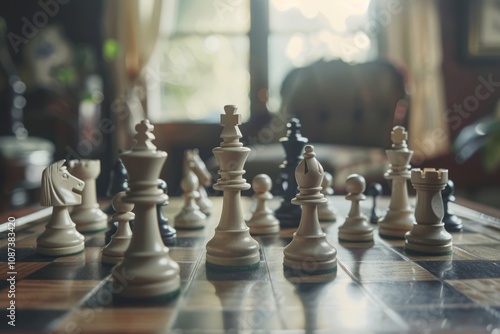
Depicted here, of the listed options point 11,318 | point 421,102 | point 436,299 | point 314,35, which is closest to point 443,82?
point 421,102

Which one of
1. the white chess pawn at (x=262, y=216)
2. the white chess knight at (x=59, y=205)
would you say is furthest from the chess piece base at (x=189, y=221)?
the white chess knight at (x=59, y=205)

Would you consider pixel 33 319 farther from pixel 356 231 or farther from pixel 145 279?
pixel 356 231

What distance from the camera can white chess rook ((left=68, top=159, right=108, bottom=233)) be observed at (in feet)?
4.50

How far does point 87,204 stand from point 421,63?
3.69 meters

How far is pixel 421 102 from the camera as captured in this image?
4.38 m

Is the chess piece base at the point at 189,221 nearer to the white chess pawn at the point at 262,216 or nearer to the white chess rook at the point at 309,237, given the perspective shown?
the white chess pawn at the point at 262,216

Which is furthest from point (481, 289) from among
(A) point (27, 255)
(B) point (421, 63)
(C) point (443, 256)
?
(B) point (421, 63)

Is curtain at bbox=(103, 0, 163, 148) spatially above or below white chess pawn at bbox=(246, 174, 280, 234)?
above

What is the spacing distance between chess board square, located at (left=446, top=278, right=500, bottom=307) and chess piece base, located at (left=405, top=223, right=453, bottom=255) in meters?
0.19

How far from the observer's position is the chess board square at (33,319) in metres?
0.70

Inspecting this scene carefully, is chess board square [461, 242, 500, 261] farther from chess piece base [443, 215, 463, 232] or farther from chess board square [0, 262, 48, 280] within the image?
chess board square [0, 262, 48, 280]

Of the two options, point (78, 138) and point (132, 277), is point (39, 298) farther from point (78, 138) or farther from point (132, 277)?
point (78, 138)

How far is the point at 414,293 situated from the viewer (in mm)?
839

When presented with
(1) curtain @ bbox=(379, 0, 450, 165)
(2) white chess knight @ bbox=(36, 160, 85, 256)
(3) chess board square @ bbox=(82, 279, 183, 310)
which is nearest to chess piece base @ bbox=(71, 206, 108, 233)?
(2) white chess knight @ bbox=(36, 160, 85, 256)
